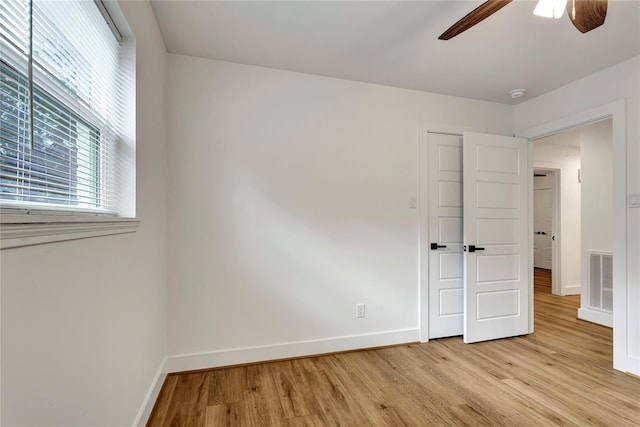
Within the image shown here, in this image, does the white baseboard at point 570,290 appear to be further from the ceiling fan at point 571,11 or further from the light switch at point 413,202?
the ceiling fan at point 571,11

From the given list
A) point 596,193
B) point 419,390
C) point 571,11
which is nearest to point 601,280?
point 596,193

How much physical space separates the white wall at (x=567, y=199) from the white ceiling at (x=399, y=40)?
235cm

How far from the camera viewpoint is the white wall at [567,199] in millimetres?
4547

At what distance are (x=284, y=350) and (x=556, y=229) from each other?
4884mm

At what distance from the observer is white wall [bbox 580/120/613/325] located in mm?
3594

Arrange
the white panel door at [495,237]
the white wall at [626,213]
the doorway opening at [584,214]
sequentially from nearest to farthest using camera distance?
the white wall at [626,213] < the white panel door at [495,237] < the doorway opening at [584,214]

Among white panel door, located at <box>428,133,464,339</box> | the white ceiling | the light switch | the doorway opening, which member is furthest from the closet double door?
the doorway opening

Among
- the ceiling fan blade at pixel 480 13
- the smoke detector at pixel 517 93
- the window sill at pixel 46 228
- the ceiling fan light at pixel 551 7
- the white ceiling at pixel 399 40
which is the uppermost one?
the white ceiling at pixel 399 40

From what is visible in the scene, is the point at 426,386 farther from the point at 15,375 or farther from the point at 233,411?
the point at 15,375

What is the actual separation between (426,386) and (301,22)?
2666mm

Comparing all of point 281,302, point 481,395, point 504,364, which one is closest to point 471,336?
point 504,364

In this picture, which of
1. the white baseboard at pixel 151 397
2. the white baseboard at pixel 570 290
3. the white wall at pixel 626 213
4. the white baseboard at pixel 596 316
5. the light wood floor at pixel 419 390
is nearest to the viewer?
the white baseboard at pixel 151 397

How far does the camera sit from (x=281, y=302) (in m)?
2.43

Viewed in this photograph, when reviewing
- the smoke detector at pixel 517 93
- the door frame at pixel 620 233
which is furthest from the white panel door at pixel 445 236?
the door frame at pixel 620 233
